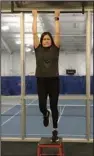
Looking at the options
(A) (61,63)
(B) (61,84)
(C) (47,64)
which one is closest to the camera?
(C) (47,64)

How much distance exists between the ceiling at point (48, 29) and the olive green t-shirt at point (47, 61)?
5277 millimetres

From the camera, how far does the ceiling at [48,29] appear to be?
35.9 feet

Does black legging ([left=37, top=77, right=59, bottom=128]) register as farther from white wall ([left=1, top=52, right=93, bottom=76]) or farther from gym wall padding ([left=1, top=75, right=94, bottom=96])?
white wall ([left=1, top=52, right=93, bottom=76])

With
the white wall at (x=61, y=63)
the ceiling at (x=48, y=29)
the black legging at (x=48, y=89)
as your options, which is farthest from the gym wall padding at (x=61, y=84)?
the black legging at (x=48, y=89)

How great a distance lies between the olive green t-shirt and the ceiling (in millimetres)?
5277

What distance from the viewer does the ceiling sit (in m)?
10.9

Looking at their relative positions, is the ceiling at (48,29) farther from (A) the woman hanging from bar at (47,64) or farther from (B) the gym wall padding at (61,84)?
(A) the woman hanging from bar at (47,64)

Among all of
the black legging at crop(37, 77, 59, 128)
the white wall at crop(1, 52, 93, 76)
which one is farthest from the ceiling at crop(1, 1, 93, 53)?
the black legging at crop(37, 77, 59, 128)

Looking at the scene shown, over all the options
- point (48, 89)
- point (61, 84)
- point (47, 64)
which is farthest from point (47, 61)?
point (61, 84)

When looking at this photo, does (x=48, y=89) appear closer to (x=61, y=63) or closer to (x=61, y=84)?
(x=61, y=84)

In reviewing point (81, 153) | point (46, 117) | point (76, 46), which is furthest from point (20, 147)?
point (76, 46)

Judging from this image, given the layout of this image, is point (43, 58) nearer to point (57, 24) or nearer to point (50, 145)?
point (57, 24)

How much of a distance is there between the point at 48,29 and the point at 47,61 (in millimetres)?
9888

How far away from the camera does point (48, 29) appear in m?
13.5
